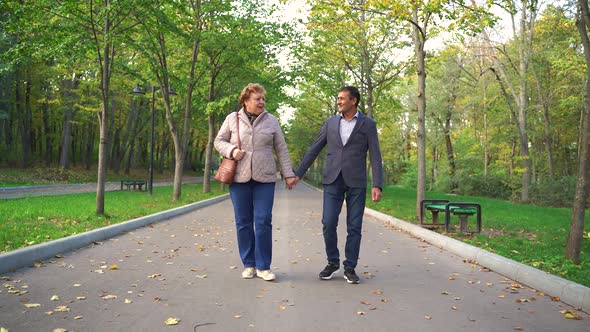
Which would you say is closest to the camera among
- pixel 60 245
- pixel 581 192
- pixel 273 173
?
pixel 273 173

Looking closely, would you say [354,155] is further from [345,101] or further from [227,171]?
[227,171]

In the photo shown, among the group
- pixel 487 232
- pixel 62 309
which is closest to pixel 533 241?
pixel 487 232

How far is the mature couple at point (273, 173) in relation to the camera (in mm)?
5168

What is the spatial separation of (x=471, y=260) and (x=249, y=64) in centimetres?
1721

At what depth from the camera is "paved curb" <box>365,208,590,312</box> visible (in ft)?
14.6

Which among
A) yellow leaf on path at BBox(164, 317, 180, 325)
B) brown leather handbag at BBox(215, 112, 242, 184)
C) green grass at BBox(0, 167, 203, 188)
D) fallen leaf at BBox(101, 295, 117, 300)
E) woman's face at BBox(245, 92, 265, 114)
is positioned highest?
woman's face at BBox(245, 92, 265, 114)

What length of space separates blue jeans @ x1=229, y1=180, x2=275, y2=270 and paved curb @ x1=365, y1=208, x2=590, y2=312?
2942 millimetres

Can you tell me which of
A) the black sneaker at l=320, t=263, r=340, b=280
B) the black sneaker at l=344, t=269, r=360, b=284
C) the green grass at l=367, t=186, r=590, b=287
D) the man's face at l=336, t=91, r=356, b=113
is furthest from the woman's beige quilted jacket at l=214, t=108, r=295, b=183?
the green grass at l=367, t=186, r=590, b=287

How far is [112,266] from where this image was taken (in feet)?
19.4

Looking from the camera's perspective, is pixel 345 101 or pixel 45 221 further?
pixel 45 221

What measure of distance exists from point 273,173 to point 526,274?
10.2ft

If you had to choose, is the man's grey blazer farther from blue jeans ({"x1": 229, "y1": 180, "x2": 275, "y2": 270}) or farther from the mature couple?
blue jeans ({"x1": 229, "y1": 180, "x2": 275, "y2": 270})

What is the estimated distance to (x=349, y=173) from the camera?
524 centimetres

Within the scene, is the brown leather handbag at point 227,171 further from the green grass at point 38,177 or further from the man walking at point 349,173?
the green grass at point 38,177
